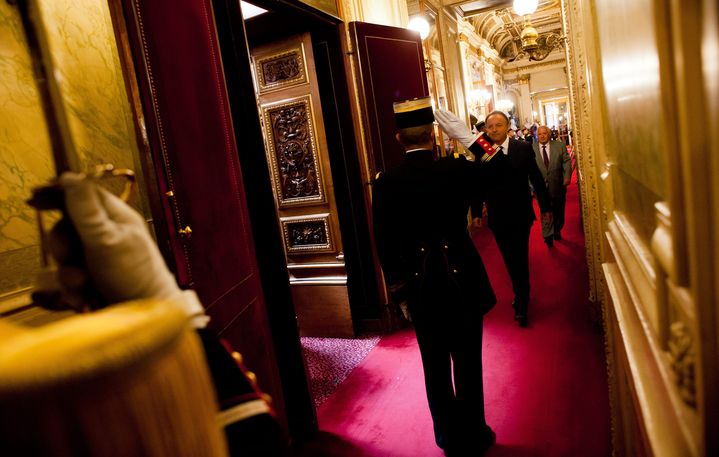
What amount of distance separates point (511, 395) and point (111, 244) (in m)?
2.67

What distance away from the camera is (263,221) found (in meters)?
2.49

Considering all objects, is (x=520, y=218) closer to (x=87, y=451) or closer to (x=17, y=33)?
(x=17, y=33)

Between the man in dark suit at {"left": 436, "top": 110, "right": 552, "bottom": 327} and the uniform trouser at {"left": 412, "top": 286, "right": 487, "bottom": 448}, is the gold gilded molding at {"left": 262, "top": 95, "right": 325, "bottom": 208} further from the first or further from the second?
the uniform trouser at {"left": 412, "top": 286, "right": 487, "bottom": 448}

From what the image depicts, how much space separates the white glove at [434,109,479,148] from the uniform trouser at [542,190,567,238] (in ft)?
12.0

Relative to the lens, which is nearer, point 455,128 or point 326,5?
point 455,128

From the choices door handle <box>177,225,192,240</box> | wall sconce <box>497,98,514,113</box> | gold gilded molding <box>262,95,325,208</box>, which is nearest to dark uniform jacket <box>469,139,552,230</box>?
gold gilded molding <box>262,95,325,208</box>

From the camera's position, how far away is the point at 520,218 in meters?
3.54

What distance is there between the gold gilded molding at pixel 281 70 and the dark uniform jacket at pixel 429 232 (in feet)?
6.56

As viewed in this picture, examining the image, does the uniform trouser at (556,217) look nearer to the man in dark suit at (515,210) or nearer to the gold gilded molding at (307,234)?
the man in dark suit at (515,210)

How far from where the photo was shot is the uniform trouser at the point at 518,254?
359 centimetres

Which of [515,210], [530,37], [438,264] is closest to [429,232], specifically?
[438,264]

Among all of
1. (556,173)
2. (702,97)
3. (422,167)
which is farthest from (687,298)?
(556,173)

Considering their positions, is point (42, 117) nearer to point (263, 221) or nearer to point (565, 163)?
point (263, 221)

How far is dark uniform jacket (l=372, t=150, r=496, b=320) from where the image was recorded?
2.11 m
